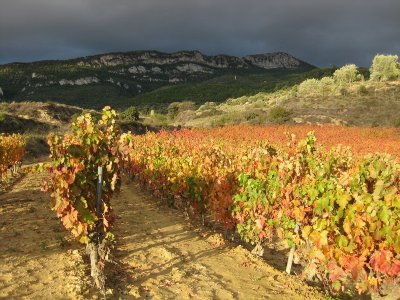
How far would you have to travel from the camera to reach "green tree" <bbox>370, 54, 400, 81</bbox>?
247ft

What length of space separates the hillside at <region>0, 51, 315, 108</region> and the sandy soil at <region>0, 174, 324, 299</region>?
279 ft

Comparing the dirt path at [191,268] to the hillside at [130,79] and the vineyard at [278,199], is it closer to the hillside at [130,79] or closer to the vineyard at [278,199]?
the vineyard at [278,199]

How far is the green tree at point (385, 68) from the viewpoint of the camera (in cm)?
7538

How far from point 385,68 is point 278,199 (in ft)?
256

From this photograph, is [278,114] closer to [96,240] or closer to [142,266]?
[142,266]

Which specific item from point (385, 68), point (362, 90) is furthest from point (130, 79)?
point (362, 90)

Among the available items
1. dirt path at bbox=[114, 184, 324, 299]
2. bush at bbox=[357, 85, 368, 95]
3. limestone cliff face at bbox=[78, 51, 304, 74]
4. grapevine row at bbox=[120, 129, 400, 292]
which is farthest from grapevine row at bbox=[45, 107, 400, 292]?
limestone cliff face at bbox=[78, 51, 304, 74]

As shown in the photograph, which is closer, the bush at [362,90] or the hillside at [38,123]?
the hillside at [38,123]

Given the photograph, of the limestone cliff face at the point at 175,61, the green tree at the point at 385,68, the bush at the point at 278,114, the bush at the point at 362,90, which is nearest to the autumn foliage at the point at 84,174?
the bush at the point at 278,114

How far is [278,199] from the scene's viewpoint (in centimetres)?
902

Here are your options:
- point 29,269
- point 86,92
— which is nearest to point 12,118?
point 29,269

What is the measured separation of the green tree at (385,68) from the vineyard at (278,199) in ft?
238

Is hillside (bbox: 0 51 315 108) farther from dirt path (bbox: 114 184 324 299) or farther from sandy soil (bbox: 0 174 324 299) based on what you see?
dirt path (bbox: 114 184 324 299)

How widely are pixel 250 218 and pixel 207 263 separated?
1663 mm
